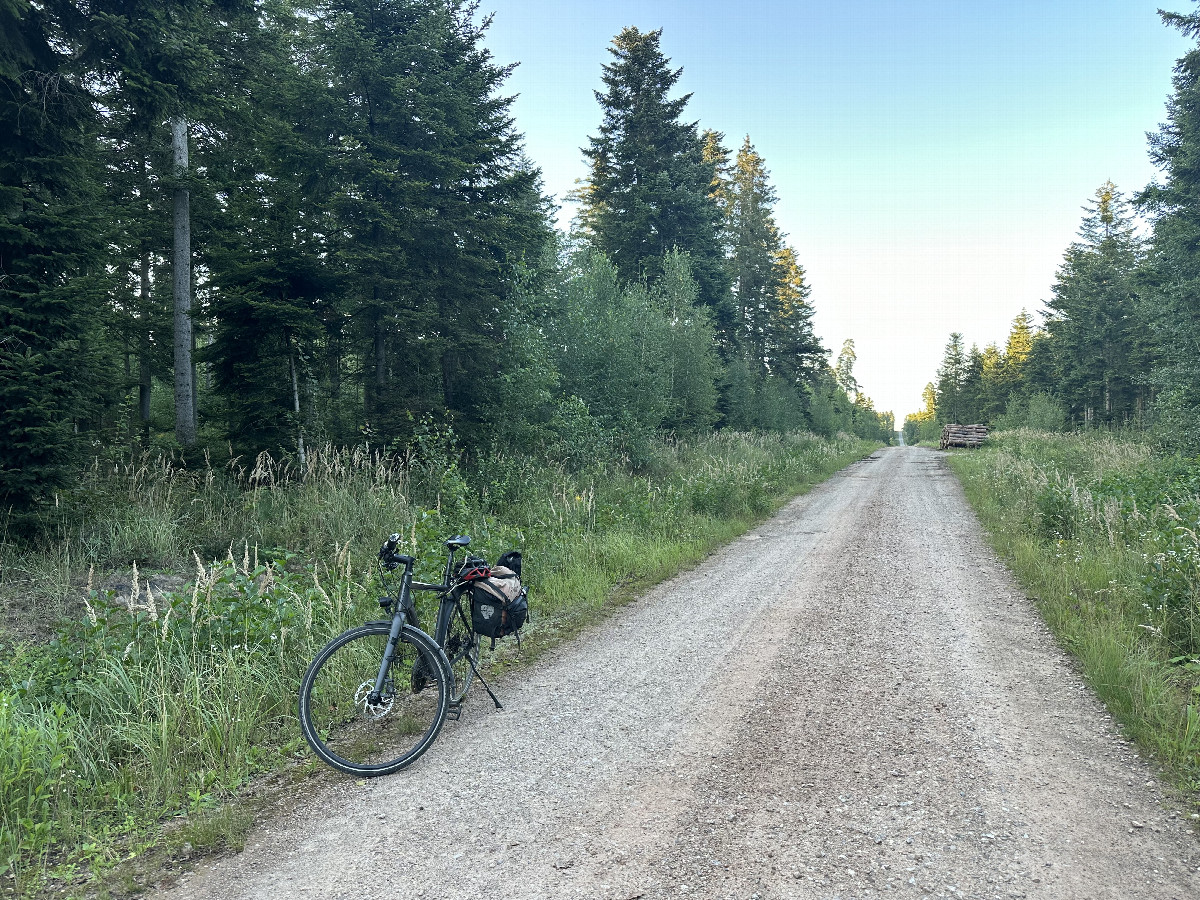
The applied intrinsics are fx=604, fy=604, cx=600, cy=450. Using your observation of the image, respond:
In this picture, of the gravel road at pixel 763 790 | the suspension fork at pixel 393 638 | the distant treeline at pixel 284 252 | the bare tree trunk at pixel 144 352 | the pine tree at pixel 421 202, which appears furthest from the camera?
the bare tree trunk at pixel 144 352

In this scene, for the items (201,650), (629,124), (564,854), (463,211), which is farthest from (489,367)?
(629,124)

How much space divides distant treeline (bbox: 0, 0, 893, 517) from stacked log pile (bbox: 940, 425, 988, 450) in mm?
29760

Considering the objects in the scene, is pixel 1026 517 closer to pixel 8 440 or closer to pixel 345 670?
pixel 345 670

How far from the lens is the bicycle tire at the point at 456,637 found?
451 cm

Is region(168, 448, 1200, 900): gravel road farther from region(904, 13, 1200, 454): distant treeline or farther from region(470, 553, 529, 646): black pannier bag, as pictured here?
region(904, 13, 1200, 454): distant treeline

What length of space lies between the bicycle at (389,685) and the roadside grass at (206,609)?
23cm

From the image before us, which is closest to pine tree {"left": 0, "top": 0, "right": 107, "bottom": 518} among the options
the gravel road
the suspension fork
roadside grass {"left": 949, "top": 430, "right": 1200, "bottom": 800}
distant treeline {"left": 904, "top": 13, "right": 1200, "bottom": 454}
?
the suspension fork

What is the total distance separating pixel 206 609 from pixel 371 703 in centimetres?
172

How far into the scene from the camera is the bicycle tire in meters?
4.51

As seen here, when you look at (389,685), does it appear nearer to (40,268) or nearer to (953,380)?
(40,268)

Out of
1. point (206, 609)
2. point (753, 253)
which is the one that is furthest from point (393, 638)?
point (753, 253)

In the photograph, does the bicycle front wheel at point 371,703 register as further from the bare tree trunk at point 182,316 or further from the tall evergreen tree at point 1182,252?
the tall evergreen tree at point 1182,252

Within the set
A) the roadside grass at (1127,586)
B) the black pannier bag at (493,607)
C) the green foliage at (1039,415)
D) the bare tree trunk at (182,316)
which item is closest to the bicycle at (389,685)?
the black pannier bag at (493,607)

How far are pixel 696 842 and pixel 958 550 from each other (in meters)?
8.36
